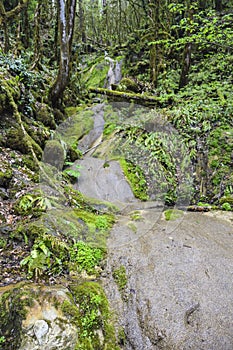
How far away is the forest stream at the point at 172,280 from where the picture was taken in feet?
9.59

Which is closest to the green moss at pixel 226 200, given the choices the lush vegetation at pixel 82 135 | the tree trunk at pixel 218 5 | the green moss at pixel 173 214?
the lush vegetation at pixel 82 135

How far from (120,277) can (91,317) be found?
2.55ft

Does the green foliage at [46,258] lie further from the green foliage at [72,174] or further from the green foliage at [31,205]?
the green foliage at [72,174]

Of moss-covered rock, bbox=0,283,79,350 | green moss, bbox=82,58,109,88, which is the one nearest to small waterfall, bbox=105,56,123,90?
green moss, bbox=82,58,109,88

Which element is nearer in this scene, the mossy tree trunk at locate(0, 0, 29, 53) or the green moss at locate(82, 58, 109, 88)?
the mossy tree trunk at locate(0, 0, 29, 53)

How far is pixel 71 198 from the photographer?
17.7 feet

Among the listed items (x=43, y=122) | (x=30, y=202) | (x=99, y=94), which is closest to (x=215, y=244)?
(x=30, y=202)

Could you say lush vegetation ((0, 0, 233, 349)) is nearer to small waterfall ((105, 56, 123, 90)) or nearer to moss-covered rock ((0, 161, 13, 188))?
moss-covered rock ((0, 161, 13, 188))

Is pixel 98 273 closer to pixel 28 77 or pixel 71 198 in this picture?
pixel 71 198

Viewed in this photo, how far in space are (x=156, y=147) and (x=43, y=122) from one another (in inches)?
143

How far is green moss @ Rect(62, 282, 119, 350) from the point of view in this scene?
2732 millimetres

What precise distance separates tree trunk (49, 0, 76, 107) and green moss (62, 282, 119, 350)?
21.8 feet

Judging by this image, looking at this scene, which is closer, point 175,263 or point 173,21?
point 175,263

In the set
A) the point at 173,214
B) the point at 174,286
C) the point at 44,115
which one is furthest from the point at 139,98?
the point at 174,286
